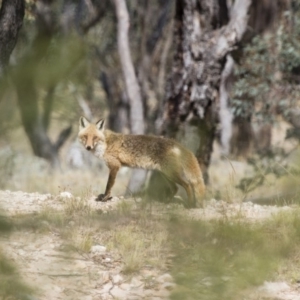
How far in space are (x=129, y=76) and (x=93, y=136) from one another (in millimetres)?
7078

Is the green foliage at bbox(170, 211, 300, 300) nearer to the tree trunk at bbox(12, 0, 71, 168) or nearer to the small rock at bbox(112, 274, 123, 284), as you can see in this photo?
the tree trunk at bbox(12, 0, 71, 168)

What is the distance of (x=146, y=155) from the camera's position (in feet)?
25.6

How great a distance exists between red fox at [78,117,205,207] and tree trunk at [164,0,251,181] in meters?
2.61

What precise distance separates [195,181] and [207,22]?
4115 mm

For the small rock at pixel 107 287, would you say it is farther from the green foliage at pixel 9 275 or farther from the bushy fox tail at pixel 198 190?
the green foliage at pixel 9 275

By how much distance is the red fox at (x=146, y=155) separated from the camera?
7531 millimetres

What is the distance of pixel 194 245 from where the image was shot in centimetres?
167

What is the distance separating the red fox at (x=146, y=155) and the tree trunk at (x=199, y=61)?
261cm

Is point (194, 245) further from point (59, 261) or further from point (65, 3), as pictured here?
point (65, 3)

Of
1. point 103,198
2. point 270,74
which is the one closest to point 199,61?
point 103,198

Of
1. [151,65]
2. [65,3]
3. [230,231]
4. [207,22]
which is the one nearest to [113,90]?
[151,65]

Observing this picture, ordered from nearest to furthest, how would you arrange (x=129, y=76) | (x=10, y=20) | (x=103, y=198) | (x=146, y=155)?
(x=10, y=20)
(x=103, y=198)
(x=146, y=155)
(x=129, y=76)

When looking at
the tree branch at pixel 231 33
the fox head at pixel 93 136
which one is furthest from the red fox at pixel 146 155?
the tree branch at pixel 231 33

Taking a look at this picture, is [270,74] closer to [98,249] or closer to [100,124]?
[100,124]
